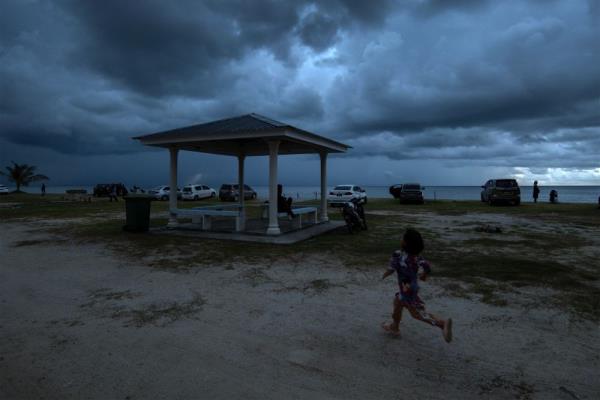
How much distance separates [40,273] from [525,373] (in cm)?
781

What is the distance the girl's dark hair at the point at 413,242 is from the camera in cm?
365

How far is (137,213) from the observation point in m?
12.0

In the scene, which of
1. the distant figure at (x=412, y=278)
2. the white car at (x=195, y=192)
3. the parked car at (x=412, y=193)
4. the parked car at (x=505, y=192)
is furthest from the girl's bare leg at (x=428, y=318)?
the white car at (x=195, y=192)

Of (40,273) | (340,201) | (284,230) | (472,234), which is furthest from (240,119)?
(340,201)

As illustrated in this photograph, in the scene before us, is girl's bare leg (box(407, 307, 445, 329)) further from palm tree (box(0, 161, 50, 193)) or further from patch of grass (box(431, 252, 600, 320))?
palm tree (box(0, 161, 50, 193))

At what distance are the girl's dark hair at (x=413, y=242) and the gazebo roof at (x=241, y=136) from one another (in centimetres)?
711

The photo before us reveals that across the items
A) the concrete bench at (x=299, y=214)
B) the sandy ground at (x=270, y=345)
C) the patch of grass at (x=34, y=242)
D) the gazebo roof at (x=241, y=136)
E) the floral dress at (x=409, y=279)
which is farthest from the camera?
the concrete bench at (x=299, y=214)

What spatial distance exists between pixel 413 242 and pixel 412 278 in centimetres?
42

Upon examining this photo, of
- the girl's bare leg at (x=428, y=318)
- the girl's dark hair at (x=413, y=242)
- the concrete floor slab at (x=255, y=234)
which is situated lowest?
the concrete floor slab at (x=255, y=234)

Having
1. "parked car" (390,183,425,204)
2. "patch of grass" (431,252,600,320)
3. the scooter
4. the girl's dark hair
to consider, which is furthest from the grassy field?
"parked car" (390,183,425,204)

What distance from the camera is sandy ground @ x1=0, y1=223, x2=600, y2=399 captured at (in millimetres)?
2953

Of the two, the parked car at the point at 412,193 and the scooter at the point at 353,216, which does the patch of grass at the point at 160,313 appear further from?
the parked car at the point at 412,193

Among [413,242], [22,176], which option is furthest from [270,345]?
[22,176]

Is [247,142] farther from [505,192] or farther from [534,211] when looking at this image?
[505,192]
